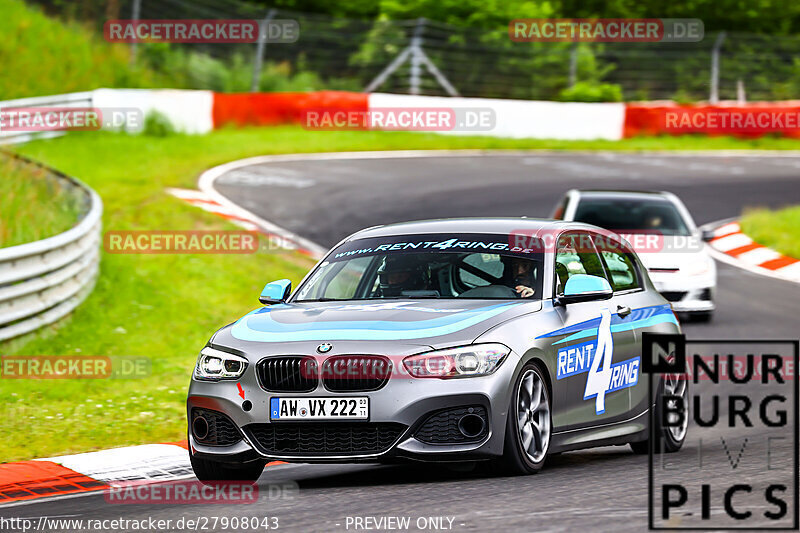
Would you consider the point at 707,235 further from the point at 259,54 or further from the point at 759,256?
the point at 259,54

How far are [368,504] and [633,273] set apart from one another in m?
3.37

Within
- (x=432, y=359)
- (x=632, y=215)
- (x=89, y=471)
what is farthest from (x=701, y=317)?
(x=432, y=359)

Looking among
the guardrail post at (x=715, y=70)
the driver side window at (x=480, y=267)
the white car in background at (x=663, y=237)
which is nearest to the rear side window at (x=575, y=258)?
the driver side window at (x=480, y=267)

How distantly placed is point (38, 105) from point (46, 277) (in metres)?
13.9

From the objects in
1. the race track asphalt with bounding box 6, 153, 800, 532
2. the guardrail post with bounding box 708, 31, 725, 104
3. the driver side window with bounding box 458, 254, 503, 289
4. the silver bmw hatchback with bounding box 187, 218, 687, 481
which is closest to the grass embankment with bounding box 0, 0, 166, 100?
the race track asphalt with bounding box 6, 153, 800, 532

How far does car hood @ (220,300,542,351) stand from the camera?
7.22m

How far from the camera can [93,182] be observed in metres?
21.8

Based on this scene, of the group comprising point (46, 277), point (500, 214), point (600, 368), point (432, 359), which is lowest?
point (500, 214)

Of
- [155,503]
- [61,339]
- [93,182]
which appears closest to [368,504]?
[155,503]

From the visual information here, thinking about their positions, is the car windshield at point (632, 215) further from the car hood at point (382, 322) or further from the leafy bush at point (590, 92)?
the leafy bush at point (590, 92)

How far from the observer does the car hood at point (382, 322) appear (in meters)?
7.22

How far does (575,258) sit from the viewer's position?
880 cm

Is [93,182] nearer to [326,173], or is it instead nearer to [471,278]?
[326,173]

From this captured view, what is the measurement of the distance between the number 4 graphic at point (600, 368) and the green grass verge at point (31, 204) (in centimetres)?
777
